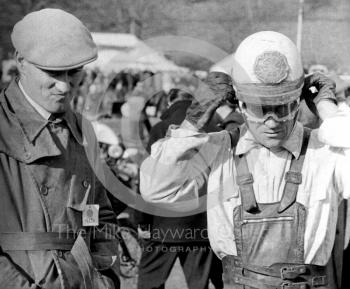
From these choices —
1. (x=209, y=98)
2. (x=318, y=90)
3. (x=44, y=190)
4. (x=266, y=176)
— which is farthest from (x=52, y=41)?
(x=318, y=90)

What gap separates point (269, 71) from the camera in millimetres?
3113

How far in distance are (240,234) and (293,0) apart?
1287 centimetres

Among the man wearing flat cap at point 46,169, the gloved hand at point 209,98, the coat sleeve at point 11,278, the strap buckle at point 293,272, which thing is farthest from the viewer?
the gloved hand at point 209,98

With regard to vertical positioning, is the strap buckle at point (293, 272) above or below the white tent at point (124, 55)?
above

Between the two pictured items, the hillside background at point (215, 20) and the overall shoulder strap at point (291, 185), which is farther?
the hillside background at point (215, 20)

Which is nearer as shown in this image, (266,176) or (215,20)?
(266,176)

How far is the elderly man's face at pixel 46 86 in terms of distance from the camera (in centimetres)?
304

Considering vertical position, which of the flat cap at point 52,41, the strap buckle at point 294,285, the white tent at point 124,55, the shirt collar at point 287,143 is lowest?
the white tent at point 124,55

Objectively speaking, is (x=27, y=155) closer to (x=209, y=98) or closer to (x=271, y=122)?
(x=209, y=98)

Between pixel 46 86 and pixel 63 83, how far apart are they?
7 cm

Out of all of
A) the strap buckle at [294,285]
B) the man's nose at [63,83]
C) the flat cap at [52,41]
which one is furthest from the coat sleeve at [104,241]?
the strap buckle at [294,285]

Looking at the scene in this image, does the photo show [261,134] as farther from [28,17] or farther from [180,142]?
[28,17]

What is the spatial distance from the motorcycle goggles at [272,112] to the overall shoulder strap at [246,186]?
0.22m

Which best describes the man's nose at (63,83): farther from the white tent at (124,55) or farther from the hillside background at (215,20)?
the white tent at (124,55)
